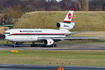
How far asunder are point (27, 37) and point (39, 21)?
80.4 meters

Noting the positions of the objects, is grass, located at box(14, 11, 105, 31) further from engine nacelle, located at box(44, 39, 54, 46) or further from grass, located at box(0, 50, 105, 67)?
grass, located at box(0, 50, 105, 67)

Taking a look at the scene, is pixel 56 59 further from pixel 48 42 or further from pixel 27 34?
pixel 27 34

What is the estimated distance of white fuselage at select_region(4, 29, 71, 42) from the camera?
170 ft

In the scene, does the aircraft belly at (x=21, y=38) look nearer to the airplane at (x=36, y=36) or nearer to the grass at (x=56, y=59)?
the airplane at (x=36, y=36)

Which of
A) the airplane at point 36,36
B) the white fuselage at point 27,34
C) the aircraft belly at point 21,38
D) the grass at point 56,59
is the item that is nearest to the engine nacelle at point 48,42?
the airplane at point 36,36

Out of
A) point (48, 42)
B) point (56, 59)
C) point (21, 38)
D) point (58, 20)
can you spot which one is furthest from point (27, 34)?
point (58, 20)

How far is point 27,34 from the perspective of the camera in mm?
53094

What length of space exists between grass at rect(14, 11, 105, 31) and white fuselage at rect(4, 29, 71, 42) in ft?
206

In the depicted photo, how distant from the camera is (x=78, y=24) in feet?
401

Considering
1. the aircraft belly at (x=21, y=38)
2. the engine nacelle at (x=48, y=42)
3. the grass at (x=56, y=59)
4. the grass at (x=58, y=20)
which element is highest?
the grass at (x=58, y=20)

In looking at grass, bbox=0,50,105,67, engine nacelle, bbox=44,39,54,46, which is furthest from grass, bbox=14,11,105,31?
grass, bbox=0,50,105,67

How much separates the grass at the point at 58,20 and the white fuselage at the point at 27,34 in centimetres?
6279

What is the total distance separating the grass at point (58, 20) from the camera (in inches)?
4774

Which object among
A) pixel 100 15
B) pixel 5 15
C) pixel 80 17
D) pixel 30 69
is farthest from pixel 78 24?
pixel 30 69
